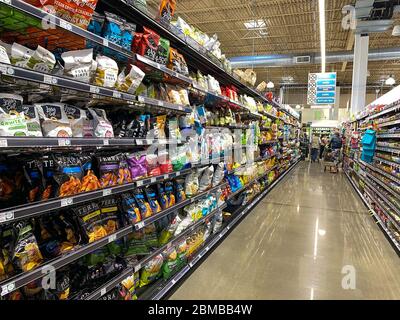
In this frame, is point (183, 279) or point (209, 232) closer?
point (183, 279)

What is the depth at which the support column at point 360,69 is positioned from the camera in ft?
31.6

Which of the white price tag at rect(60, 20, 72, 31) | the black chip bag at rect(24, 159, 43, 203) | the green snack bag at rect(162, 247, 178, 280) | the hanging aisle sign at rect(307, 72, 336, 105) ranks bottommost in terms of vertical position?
the green snack bag at rect(162, 247, 178, 280)

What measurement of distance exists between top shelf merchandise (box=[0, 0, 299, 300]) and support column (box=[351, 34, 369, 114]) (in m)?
8.80

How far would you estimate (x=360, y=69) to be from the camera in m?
10.1

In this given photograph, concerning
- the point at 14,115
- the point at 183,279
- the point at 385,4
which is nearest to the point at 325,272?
the point at 183,279

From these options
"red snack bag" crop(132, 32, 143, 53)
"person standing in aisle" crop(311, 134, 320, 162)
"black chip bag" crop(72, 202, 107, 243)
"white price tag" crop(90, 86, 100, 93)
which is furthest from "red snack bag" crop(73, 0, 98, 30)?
"person standing in aisle" crop(311, 134, 320, 162)

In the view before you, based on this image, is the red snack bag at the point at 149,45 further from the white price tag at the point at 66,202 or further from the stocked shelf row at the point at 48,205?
the white price tag at the point at 66,202

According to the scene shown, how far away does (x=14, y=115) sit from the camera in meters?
1.37

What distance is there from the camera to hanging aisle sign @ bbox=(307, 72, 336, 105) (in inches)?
450

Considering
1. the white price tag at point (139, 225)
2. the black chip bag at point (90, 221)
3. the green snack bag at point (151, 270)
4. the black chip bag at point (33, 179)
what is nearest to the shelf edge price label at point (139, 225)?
the white price tag at point (139, 225)

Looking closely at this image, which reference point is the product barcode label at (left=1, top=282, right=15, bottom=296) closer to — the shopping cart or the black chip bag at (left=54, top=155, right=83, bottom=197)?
the black chip bag at (left=54, top=155, right=83, bottom=197)

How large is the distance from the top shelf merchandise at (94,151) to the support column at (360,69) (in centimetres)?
880
